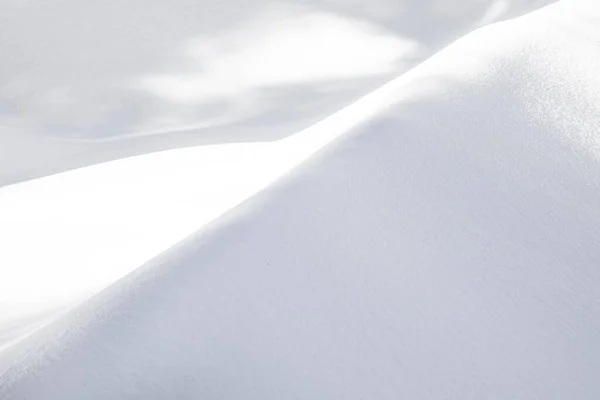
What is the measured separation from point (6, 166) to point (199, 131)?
21.0 inches

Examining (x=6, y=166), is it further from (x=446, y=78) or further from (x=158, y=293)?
(x=158, y=293)

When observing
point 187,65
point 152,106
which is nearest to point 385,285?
point 152,106

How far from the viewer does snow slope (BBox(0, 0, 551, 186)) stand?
8.54ft

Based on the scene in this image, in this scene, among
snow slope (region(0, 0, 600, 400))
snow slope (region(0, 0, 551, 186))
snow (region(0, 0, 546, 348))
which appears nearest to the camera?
snow slope (region(0, 0, 600, 400))

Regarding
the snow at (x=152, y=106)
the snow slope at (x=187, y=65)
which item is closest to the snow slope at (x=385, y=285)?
the snow at (x=152, y=106)

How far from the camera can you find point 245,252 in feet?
4.14

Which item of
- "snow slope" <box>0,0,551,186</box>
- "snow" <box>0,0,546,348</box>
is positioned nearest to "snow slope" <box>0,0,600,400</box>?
"snow" <box>0,0,546,348</box>

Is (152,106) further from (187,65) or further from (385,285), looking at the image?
(385,285)

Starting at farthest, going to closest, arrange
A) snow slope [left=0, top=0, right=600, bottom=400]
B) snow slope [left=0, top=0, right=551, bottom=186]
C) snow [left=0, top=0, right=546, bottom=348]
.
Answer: snow slope [left=0, top=0, right=551, bottom=186] → snow [left=0, top=0, right=546, bottom=348] → snow slope [left=0, top=0, right=600, bottom=400]

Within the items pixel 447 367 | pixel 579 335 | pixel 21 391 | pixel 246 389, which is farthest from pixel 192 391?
pixel 579 335

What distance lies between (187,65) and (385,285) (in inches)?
70.4

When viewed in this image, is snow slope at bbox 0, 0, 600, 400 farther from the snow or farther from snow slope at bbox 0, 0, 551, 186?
snow slope at bbox 0, 0, 551, 186

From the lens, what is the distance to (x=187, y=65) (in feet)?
9.52

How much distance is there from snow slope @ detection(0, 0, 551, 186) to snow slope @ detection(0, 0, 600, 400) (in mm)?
1008
